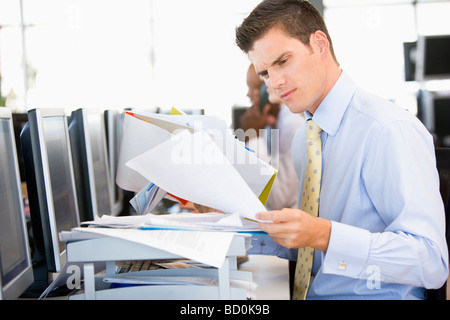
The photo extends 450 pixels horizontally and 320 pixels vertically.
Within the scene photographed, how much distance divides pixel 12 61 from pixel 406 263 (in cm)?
789

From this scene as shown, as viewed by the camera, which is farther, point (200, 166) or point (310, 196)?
point (310, 196)

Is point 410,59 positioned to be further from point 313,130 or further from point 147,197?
point 147,197

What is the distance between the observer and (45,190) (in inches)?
46.3

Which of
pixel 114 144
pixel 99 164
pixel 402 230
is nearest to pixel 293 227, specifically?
pixel 402 230

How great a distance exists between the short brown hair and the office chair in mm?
469

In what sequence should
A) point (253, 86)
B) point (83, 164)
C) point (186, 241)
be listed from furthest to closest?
point (253, 86) → point (83, 164) → point (186, 241)

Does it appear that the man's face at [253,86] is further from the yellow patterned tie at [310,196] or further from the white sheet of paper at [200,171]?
the white sheet of paper at [200,171]

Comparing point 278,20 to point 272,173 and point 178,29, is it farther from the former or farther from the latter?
point 178,29

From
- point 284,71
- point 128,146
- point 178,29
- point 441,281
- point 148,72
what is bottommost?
point 441,281

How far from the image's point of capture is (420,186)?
1.11 meters

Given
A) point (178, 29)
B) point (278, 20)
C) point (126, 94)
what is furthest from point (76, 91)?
point (278, 20)

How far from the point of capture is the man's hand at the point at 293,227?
918 millimetres

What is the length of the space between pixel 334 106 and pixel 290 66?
0.16 metres

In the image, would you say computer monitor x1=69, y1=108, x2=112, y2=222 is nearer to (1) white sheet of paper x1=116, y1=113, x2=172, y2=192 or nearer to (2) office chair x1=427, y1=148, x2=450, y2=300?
(1) white sheet of paper x1=116, y1=113, x2=172, y2=192
